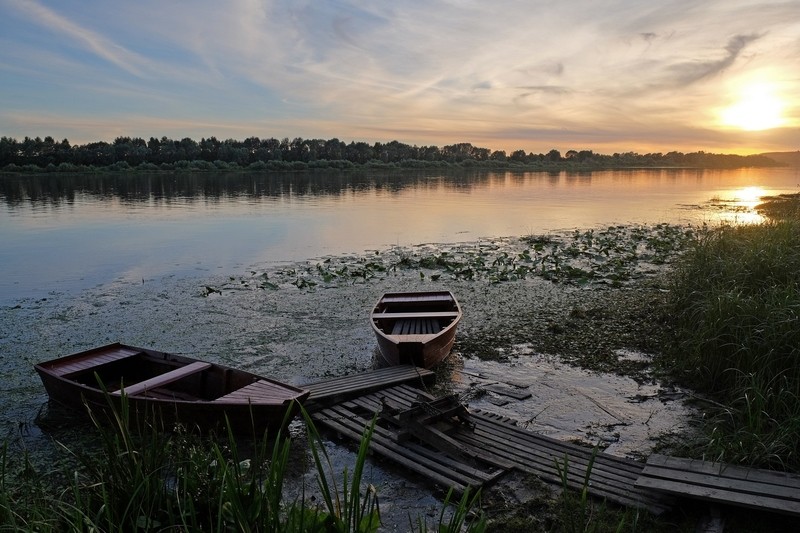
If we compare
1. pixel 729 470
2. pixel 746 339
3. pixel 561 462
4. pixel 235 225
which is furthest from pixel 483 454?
pixel 235 225

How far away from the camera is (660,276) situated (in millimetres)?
14320

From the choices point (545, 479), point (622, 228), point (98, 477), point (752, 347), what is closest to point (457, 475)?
point (545, 479)

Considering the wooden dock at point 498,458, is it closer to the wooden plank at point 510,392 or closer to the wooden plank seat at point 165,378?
the wooden plank at point 510,392

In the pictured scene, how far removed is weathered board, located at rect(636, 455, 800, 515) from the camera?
4.49m

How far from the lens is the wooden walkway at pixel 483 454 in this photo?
16.8 ft

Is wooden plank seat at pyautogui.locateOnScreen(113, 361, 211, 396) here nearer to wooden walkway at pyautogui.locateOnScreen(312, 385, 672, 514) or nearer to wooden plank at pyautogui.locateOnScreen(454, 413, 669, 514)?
wooden walkway at pyautogui.locateOnScreen(312, 385, 672, 514)

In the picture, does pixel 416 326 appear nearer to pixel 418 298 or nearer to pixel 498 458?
pixel 418 298

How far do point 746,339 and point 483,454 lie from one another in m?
3.62

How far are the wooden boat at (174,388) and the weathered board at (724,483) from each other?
3326 millimetres

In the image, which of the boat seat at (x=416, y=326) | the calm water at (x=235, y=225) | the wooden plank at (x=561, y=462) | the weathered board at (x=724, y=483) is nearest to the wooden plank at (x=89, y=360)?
the boat seat at (x=416, y=326)

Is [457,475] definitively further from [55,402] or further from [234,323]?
[234,323]

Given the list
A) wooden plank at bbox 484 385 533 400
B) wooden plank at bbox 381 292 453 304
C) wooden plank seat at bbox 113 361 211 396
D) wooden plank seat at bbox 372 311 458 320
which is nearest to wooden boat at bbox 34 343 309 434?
wooden plank seat at bbox 113 361 211 396

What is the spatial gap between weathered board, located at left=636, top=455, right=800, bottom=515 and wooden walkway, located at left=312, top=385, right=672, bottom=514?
150 millimetres

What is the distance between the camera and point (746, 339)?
22.4 feet
